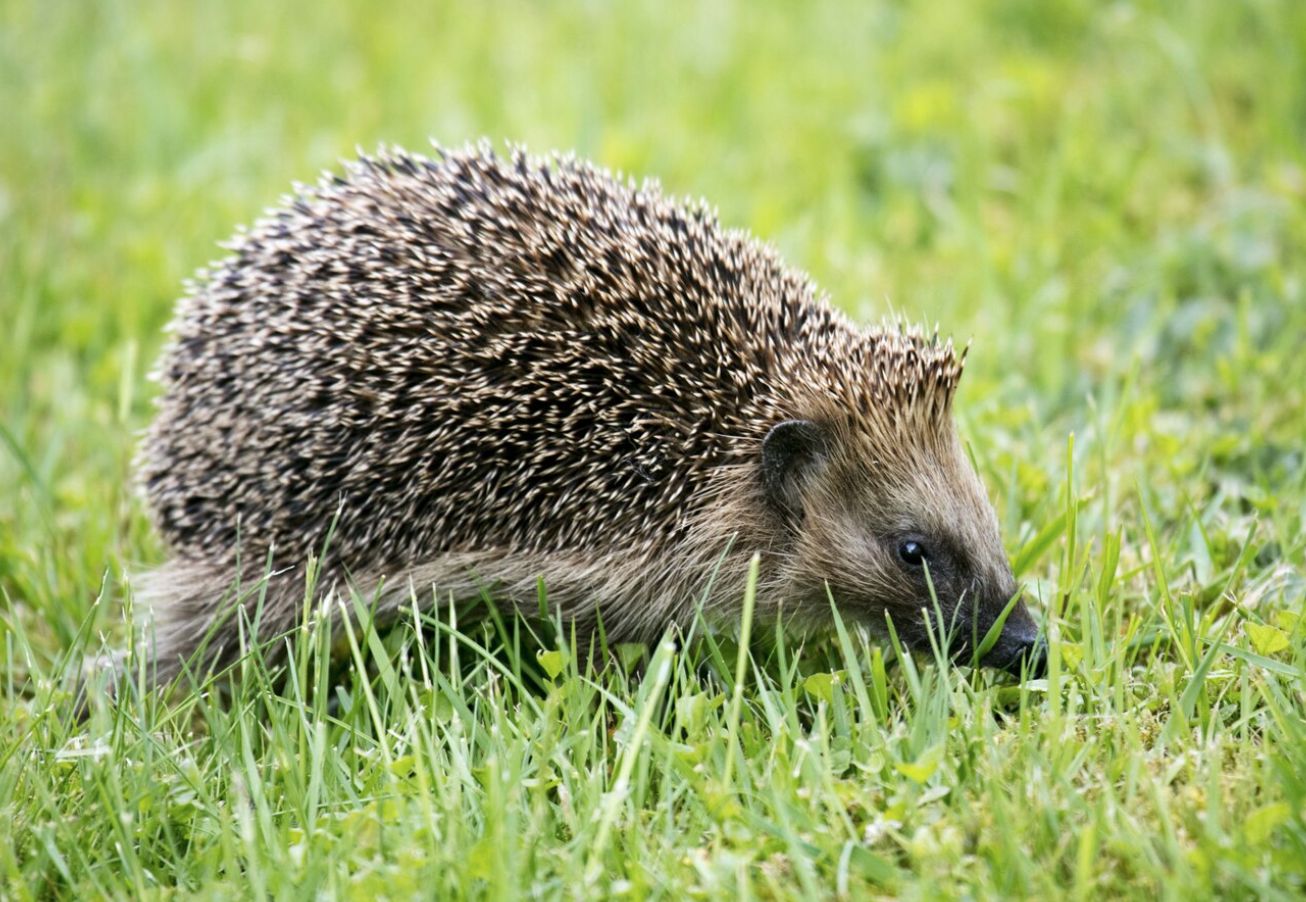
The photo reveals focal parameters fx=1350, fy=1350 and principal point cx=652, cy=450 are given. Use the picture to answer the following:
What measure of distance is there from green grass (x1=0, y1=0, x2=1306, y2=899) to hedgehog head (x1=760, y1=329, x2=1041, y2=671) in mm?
254

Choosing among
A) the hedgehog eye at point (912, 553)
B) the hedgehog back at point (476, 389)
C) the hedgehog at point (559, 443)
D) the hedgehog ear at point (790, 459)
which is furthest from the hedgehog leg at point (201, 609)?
the hedgehog eye at point (912, 553)

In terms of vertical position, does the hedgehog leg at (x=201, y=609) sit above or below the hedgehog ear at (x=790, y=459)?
below

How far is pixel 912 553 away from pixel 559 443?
4.08 feet

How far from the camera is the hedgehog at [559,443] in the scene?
15.0 feet

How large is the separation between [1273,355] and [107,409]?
5231 mm

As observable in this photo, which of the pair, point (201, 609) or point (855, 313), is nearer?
point (201, 609)

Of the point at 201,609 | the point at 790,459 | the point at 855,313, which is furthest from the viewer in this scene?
the point at 855,313

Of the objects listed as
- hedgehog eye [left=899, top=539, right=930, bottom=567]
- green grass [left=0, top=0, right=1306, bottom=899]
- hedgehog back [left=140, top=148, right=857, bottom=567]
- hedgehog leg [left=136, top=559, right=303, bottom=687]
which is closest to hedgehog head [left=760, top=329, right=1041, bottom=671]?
hedgehog eye [left=899, top=539, right=930, bottom=567]

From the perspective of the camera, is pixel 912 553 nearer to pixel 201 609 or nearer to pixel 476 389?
pixel 476 389

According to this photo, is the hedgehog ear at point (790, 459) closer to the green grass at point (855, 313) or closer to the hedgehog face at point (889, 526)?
the hedgehog face at point (889, 526)

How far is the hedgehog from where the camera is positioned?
181 inches

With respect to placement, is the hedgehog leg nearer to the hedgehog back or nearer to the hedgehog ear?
the hedgehog back

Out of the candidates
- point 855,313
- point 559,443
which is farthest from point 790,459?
point 855,313

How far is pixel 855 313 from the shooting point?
6562 millimetres
